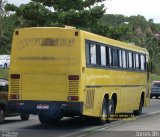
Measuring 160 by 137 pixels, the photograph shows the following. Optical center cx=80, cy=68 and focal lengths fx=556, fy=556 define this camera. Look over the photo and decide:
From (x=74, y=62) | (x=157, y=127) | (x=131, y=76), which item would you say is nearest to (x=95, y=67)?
(x=74, y=62)

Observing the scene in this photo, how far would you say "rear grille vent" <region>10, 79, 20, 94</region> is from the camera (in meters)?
18.0

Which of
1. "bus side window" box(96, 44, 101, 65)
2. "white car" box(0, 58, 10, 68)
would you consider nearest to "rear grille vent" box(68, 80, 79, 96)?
"bus side window" box(96, 44, 101, 65)

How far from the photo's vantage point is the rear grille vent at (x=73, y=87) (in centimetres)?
1733

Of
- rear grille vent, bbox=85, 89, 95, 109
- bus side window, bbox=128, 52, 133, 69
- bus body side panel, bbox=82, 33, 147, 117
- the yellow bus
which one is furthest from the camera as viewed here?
bus side window, bbox=128, 52, 133, 69

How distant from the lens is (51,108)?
17.5 meters

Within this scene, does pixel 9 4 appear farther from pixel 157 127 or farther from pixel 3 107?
pixel 157 127

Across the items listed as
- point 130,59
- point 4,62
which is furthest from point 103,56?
point 4,62

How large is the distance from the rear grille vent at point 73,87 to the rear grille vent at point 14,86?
1757 mm

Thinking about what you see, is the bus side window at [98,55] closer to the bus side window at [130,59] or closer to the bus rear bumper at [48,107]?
the bus rear bumper at [48,107]

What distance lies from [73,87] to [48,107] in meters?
1.03

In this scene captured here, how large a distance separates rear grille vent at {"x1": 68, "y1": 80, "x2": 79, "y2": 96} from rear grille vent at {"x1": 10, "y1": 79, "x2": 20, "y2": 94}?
1.76m

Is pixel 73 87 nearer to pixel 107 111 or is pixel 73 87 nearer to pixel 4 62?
pixel 107 111

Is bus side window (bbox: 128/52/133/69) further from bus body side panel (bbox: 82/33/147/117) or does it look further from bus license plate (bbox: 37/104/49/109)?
bus license plate (bbox: 37/104/49/109)

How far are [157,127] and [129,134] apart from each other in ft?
8.05
